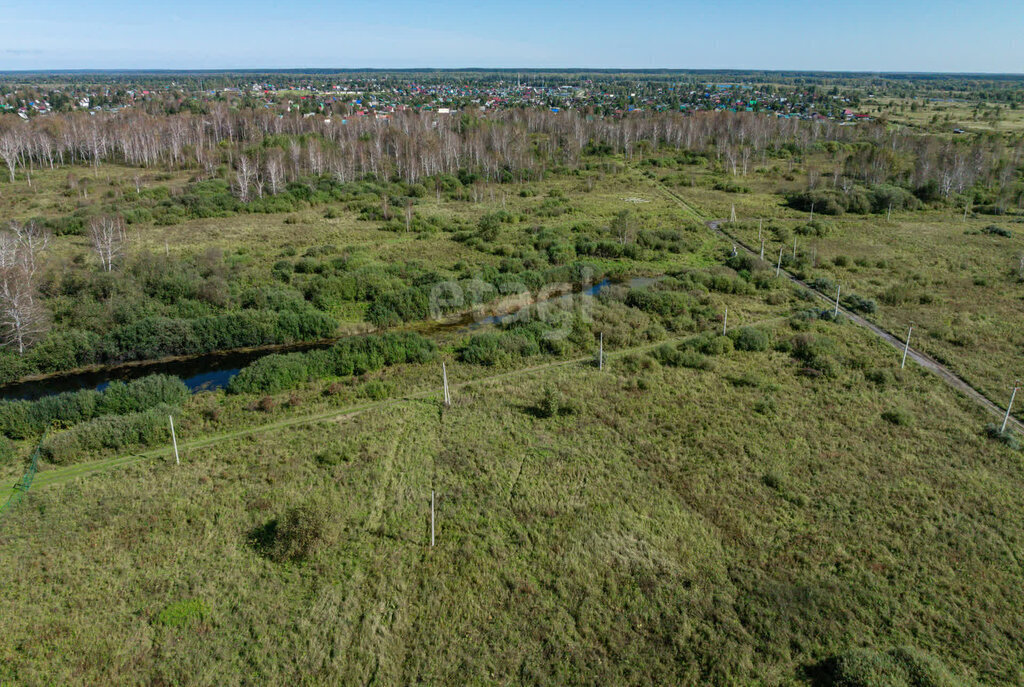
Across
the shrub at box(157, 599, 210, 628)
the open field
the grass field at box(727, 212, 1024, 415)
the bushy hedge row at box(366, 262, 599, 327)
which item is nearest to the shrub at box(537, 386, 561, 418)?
the open field

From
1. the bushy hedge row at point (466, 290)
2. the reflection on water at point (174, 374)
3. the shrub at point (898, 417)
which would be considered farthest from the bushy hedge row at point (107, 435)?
the shrub at point (898, 417)

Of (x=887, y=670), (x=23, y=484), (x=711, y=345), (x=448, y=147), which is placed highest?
(x=448, y=147)

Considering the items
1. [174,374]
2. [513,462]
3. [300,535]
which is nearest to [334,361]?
[174,374]

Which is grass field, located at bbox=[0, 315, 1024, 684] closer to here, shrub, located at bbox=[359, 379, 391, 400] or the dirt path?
the dirt path

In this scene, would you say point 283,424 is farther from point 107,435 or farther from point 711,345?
point 711,345

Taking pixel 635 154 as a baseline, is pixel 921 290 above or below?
below

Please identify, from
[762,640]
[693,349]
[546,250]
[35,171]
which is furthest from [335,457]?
[35,171]

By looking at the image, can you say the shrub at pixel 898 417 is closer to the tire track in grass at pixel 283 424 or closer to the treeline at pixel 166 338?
the tire track in grass at pixel 283 424

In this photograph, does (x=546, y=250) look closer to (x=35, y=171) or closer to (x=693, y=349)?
(x=693, y=349)
